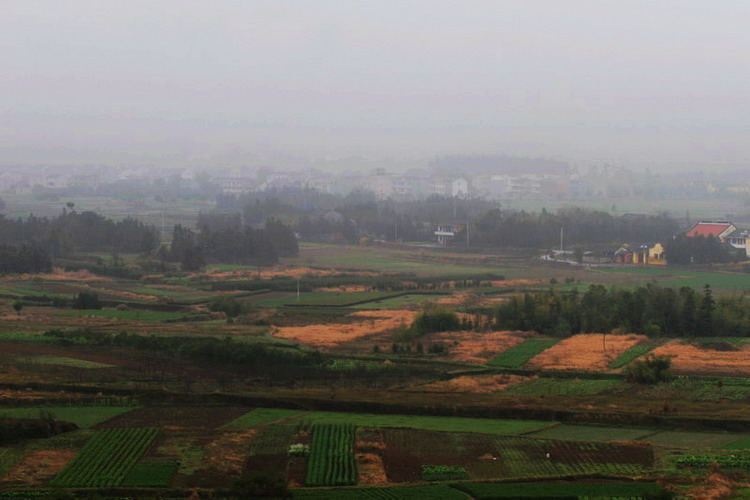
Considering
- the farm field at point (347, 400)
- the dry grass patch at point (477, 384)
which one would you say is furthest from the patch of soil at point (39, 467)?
the dry grass patch at point (477, 384)

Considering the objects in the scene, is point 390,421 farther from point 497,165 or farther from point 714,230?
point 497,165

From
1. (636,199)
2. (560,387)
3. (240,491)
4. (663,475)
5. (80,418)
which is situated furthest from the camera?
(636,199)

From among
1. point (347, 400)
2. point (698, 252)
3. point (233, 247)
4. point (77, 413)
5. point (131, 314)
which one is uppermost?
point (233, 247)

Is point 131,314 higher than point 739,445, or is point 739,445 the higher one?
point 131,314

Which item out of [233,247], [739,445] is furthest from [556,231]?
[739,445]

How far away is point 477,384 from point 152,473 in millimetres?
9530

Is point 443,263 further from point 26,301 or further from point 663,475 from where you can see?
point 663,475

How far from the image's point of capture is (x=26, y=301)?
118 feet

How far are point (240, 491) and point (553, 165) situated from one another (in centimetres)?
10389

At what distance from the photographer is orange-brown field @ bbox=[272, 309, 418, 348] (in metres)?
29.3

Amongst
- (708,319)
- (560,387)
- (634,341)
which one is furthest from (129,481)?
(708,319)

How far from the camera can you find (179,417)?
20609mm

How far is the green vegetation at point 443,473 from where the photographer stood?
16750 mm

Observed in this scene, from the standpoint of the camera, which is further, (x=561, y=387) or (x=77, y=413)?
(x=561, y=387)
